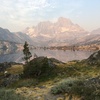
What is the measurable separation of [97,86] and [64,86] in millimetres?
3278

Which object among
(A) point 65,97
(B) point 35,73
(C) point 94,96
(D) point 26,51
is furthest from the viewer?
(D) point 26,51

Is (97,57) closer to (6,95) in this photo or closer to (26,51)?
(6,95)

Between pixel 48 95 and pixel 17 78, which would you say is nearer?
pixel 48 95

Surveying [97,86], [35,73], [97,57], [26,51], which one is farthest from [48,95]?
[26,51]

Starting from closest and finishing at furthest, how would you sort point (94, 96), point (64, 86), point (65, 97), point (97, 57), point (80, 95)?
1. point (94, 96)
2. point (80, 95)
3. point (65, 97)
4. point (64, 86)
5. point (97, 57)

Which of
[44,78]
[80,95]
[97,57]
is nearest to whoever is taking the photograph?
[80,95]

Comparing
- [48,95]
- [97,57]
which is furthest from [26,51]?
[48,95]

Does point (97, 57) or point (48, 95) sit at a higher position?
point (97, 57)

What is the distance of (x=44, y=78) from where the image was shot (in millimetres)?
31609

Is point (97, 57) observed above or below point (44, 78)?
above

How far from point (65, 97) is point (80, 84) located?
5.24 ft

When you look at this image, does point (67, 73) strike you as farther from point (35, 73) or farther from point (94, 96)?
point (94, 96)

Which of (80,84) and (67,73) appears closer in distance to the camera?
(80,84)

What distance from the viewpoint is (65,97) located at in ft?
58.9
